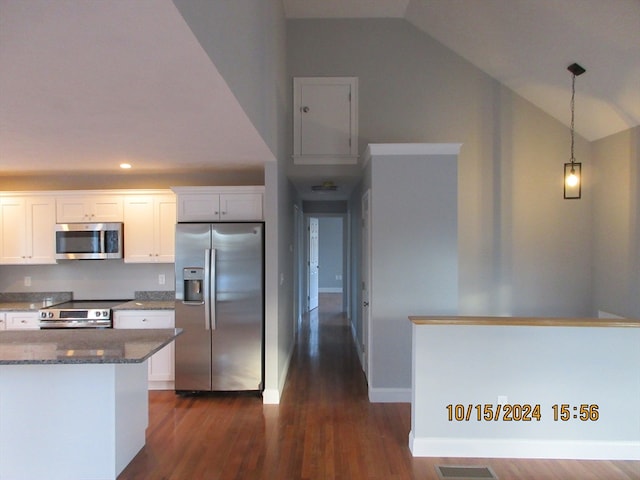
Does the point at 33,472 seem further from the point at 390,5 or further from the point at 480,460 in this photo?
the point at 390,5

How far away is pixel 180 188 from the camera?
384 centimetres

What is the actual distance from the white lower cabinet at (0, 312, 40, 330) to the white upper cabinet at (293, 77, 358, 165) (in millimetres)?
3172

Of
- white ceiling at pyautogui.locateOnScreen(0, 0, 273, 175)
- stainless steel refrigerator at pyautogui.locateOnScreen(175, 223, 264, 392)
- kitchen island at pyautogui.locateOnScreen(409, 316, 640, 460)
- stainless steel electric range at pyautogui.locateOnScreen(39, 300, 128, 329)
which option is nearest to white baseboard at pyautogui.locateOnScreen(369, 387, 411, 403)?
kitchen island at pyautogui.locateOnScreen(409, 316, 640, 460)

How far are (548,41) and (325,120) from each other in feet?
7.53

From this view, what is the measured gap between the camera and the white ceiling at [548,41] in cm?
297

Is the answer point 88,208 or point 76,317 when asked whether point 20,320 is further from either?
point 88,208

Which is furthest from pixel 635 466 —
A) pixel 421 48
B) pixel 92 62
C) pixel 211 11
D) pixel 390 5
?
pixel 390 5

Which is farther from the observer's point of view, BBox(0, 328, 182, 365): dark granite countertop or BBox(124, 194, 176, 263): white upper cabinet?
BBox(124, 194, 176, 263): white upper cabinet

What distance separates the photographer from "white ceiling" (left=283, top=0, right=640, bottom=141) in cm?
297

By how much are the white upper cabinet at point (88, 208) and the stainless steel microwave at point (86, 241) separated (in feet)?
0.28

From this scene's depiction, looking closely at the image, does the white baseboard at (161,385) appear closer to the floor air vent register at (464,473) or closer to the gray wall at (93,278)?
the gray wall at (93,278)

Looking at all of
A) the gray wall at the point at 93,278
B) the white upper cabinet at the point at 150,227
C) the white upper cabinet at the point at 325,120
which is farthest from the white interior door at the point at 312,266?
the white upper cabinet at the point at 150,227

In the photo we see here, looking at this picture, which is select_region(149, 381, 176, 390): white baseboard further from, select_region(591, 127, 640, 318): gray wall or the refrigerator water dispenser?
select_region(591, 127, 640, 318): gray wall

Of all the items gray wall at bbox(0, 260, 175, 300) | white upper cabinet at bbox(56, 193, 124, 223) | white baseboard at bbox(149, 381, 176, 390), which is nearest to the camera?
white baseboard at bbox(149, 381, 176, 390)
